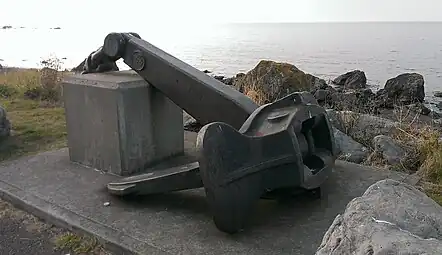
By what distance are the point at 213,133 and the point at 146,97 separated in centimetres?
175

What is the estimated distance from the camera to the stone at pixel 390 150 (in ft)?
17.7

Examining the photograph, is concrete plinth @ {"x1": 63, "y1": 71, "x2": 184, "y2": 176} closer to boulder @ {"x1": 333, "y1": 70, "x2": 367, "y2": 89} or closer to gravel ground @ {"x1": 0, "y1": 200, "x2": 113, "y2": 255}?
gravel ground @ {"x1": 0, "y1": 200, "x2": 113, "y2": 255}

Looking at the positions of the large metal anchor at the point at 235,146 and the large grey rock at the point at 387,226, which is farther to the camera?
the large metal anchor at the point at 235,146

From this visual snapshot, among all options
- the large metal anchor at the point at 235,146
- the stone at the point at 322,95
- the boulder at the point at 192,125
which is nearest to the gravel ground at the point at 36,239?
the large metal anchor at the point at 235,146

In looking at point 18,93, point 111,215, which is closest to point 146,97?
point 111,215

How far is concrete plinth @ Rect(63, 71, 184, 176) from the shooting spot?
456 centimetres

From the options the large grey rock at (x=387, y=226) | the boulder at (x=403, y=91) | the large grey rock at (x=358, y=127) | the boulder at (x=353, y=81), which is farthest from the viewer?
the boulder at (x=353, y=81)

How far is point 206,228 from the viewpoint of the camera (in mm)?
3523

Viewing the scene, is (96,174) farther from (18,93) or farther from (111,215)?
(18,93)

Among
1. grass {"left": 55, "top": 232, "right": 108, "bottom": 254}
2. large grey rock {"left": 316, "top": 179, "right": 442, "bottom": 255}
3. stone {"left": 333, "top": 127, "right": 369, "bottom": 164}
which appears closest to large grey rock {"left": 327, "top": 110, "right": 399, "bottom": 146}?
stone {"left": 333, "top": 127, "right": 369, "bottom": 164}

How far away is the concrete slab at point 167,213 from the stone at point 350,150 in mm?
633

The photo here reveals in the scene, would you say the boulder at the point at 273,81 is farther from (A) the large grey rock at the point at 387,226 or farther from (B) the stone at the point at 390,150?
(A) the large grey rock at the point at 387,226

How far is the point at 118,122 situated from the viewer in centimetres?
453

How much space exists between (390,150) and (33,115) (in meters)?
5.13
